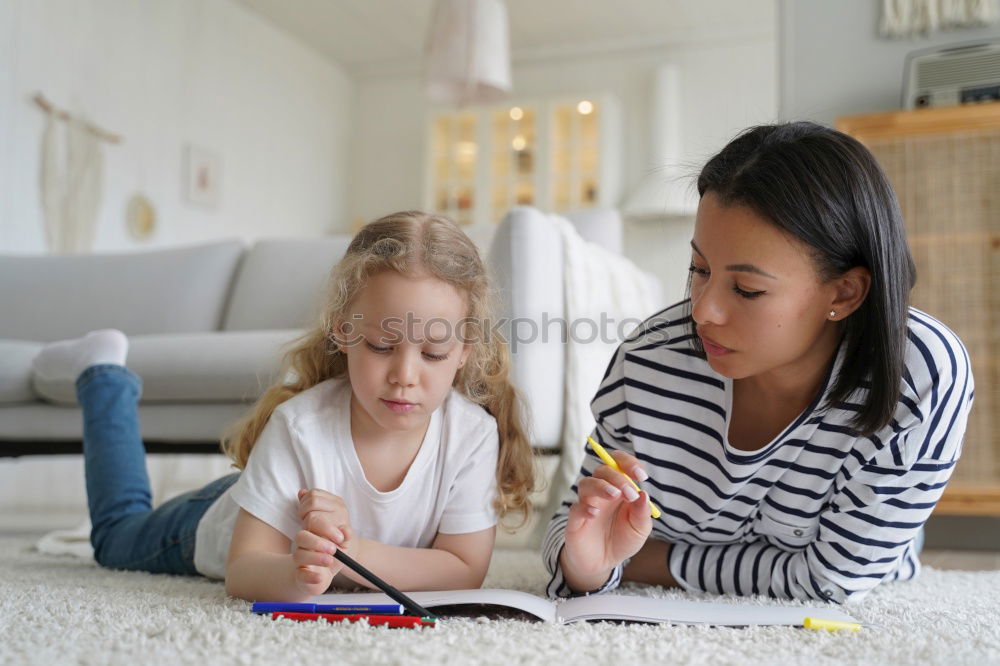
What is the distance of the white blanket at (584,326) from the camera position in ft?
6.25

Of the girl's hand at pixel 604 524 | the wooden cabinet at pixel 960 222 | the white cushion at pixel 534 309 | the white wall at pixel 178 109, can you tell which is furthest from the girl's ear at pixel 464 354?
the white wall at pixel 178 109

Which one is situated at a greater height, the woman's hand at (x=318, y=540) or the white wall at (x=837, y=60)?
the white wall at (x=837, y=60)

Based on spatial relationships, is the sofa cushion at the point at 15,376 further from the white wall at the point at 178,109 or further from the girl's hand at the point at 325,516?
the white wall at the point at 178,109

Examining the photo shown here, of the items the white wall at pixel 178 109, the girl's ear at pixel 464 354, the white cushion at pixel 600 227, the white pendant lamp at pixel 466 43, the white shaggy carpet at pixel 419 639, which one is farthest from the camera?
the white wall at pixel 178 109

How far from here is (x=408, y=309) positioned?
1.10m

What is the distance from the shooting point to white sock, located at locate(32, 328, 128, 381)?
1605 mm

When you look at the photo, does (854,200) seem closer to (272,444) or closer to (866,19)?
(272,444)

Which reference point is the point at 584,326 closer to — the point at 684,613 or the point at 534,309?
the point at 534,309

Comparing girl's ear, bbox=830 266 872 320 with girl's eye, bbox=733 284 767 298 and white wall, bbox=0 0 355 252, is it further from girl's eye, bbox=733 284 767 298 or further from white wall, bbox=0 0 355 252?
white wall, bbox=0 0 355 252

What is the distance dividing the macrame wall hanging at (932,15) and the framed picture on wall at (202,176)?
3.78m

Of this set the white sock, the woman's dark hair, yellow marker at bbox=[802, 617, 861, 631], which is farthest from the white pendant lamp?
yellow marker at bbox=[802, 617, 861, 631]

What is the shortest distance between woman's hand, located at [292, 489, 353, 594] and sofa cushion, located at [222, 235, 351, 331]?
191 centimetres

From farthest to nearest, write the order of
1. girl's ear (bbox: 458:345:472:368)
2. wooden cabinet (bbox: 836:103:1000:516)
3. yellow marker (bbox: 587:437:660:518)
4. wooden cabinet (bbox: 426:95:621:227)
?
wooden cabinet (bbox: 426:95:621:227), wooden cabinet (bbox: 836:103:1000:516), girl's ear (bbox: 458:345:472:368), yellow marker (bbox: 587:437:660:518)

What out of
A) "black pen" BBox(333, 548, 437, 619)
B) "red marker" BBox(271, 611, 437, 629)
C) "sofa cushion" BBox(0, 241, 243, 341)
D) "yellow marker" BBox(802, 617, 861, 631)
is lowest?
"yellow marker" BBox(802, 617, 861, 631)
